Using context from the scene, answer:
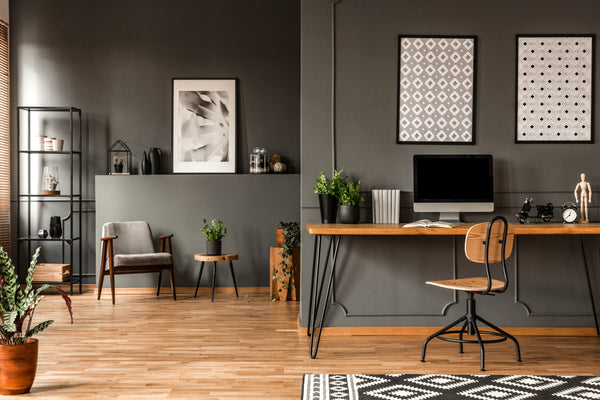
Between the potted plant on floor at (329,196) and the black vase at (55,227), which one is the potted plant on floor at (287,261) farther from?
the black vase at (55,227)

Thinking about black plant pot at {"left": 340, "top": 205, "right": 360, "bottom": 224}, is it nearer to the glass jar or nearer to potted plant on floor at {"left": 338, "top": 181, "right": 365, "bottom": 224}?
potted plant on floor at {"left": 338, "top": 181, "right": 365, "bottom": 224}

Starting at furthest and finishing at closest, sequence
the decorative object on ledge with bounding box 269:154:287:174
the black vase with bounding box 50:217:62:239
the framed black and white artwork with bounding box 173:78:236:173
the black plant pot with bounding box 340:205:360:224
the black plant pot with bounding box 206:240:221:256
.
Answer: the framed black and white artwork with bounding box 173:78:236:173 < the decorative object on ledge with bounding box 269:154:287:174 < the black vase with bounding box 50:217:62:239 < the black plant pot with bounding box 206:240:221:256 < the black plant pot with bounding box 340:205:360:224

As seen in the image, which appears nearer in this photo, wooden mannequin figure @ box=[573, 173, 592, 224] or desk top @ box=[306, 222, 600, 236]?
desk top @ box=[306, 222, 600, 236]

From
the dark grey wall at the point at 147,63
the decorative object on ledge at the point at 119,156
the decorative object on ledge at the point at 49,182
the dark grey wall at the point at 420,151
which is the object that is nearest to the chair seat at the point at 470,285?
the dark grey wall at the point at 420,151

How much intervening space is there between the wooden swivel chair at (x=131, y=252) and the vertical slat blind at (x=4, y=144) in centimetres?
125

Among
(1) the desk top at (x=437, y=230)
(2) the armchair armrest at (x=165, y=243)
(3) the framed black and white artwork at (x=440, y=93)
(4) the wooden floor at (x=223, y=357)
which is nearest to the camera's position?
(4) the wooden floor at (x=223, y=357)

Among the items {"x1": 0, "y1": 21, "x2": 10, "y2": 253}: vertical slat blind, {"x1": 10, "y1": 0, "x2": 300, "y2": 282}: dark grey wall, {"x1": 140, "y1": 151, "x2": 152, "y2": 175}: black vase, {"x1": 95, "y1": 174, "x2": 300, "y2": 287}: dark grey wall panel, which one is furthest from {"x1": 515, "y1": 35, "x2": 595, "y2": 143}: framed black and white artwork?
{"x1": 0, "y1": 21, "x2": 10, "y2": 253}: vertical slat blind

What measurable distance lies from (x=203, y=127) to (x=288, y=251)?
187 centimetres

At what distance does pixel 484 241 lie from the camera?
3686 millimetres

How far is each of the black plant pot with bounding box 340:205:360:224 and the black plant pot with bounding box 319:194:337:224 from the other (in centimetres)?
8

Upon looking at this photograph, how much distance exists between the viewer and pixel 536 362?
3814 millimetres

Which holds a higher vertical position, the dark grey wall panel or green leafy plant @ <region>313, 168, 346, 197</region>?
green leafy plant @ <region>313, 168, 346, 197</region>

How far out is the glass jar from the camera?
22.1 ft

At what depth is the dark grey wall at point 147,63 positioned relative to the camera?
6895 mm
